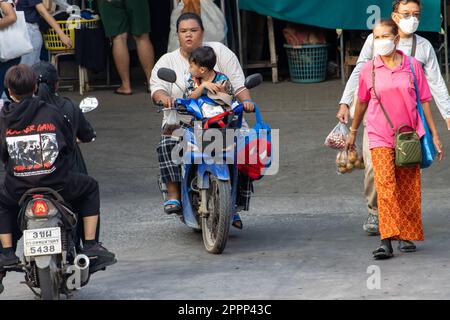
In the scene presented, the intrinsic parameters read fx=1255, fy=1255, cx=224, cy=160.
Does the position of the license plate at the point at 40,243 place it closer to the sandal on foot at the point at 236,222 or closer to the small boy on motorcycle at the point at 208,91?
the small boy on motorcycle at the point at 208,91

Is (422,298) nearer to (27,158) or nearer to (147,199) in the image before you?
(27,158)

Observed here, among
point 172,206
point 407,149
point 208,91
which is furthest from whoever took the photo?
point 172,206

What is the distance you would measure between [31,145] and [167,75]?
168 cm

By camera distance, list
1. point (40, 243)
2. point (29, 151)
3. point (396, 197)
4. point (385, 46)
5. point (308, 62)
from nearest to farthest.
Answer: point (40, 243) < point (29, 151) < point (385, 46) < point (396, 197) < point (308, 62)

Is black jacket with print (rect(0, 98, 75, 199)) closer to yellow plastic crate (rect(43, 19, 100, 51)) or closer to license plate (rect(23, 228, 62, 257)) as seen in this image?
license plate (rect(23, 228, 62, 257))

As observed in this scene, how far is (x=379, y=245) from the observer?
856cm

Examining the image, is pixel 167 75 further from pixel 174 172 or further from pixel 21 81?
pixel 21 81

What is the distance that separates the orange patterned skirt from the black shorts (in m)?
1.96

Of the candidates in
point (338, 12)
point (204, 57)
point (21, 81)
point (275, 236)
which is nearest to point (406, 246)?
point (275, 236)

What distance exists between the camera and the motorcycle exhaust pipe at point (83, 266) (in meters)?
7.06

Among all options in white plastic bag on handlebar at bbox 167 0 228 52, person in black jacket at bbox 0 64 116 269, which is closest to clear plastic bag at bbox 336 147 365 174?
person in black jacket at bbox 0 64 116 269

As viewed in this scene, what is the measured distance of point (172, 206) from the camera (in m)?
8.82

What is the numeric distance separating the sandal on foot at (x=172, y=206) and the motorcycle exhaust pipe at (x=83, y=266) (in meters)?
1.76
